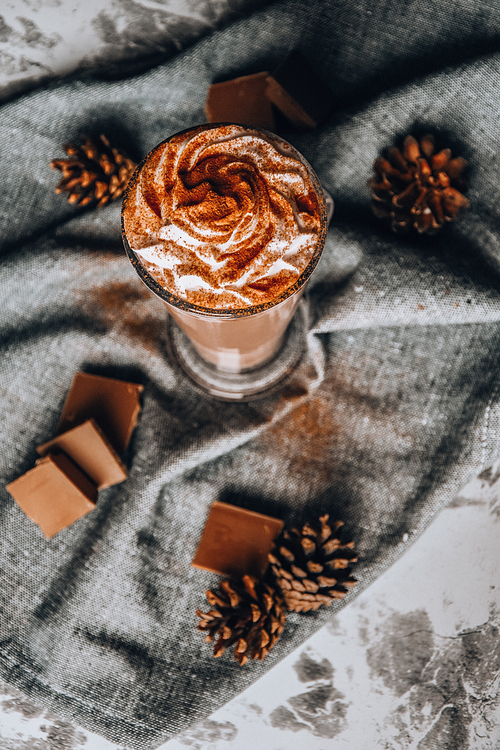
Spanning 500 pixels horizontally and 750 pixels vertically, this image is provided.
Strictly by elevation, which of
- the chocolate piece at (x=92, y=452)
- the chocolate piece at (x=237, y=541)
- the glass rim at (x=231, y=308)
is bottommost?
the chocolate piece at (x=237, y=541)

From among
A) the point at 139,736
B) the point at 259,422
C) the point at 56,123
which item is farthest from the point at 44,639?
the point at 56,123

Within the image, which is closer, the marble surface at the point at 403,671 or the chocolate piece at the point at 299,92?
the chocolate piece at the point at 299,92

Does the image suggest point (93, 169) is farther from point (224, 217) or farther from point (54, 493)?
point (54, 493)

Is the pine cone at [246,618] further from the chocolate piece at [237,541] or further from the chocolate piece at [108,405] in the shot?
the chocolate piece at [108,405]

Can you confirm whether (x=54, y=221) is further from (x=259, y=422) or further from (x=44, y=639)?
(x=44, y=639)

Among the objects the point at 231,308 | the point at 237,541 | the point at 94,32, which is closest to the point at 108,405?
the point at 237,541

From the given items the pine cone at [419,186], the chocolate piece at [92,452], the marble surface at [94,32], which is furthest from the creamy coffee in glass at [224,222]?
the marble surface at [94,32]
